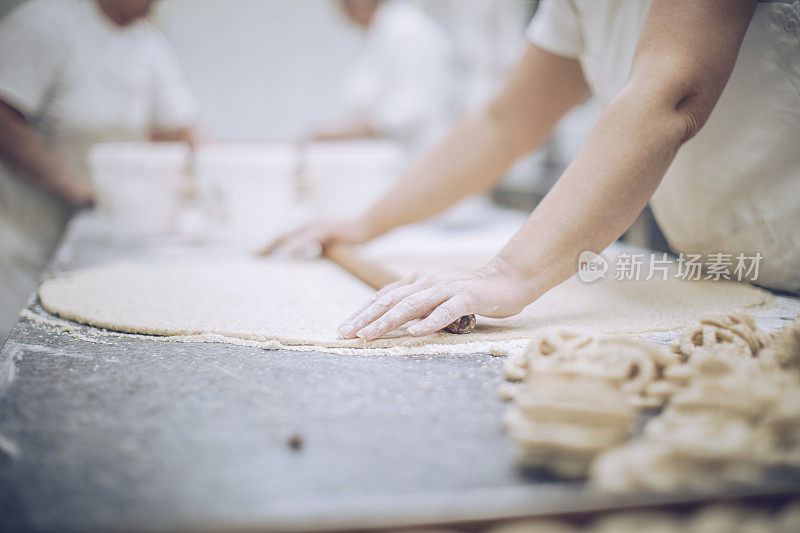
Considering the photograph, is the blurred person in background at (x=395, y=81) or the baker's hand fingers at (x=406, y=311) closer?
the baker's hand fingers at (x=406, y=311)

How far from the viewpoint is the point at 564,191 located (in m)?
0.77

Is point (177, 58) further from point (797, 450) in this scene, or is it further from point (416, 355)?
point (797, 450)

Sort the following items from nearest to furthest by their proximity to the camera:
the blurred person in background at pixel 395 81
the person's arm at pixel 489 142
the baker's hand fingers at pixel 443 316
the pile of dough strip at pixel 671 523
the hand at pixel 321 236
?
the pile of dough strip at pixel 671 523
the baker's hand fingers at pixel 443 316
the person's arm at pixel 489 142
the hand at pixel 321 236
the blurred person in background at pixel 395 81

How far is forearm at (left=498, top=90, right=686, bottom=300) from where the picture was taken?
2.43ft

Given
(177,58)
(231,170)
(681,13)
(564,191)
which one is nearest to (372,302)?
(564,191)

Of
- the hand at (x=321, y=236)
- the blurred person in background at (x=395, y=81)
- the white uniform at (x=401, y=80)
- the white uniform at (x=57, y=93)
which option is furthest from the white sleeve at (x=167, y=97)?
the hand at (x=321, y=236)

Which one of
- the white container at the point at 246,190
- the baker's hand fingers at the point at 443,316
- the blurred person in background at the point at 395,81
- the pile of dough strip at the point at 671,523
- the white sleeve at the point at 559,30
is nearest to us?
the pile of dough strip at the point at 671,523

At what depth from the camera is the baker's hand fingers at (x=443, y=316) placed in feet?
Answer: 2.39

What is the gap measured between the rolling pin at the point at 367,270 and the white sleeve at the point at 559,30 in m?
0.58

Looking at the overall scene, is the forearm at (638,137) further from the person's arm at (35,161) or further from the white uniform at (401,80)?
the white uniform at (401,80)

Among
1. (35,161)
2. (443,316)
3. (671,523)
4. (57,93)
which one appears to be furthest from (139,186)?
(671,523)

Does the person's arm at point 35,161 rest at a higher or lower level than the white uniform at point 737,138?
lower

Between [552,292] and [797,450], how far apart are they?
25.4 inches

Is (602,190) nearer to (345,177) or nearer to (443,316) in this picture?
(443,316)
